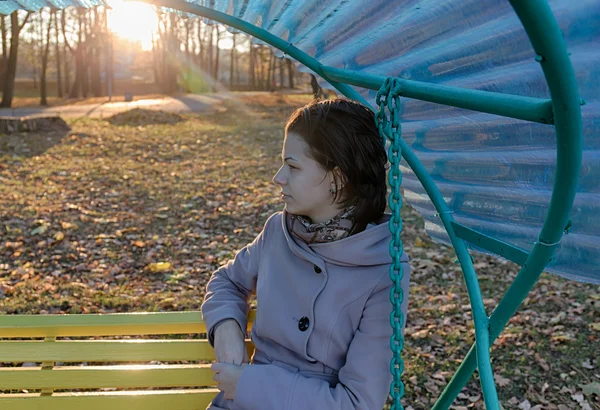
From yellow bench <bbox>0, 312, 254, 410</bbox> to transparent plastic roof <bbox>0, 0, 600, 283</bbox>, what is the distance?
3.42ft

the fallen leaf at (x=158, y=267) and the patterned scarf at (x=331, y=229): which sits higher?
the patterned scarf at (x=331, y=229)

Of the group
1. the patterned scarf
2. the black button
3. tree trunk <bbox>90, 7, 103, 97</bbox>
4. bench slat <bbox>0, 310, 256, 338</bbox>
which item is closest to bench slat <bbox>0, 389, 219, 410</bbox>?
bench slat <bbox>0, 310, 256, 338</bbox>

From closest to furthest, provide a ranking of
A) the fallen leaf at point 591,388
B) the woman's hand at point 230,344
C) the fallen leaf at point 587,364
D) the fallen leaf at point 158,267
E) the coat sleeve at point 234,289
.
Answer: the woman's hand at point 230,344 → the coat sleeve at point 234,289 → the fallen leaf at point 591,388 → the fallen leaf at point 587,364 → the fallen leaf at point 158,267

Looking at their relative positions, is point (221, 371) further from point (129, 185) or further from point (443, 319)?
point (129, 185)

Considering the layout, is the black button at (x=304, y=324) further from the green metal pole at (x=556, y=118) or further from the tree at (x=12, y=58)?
the tree at (x=12, y=58)

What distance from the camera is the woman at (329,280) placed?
201 centimetres

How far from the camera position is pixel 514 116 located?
5.15 feet

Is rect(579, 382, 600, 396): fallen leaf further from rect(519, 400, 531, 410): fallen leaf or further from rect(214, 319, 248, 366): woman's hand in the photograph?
rect(214, 319, 248, 366): woman's hand

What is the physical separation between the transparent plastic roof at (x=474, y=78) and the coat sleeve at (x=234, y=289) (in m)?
0.80

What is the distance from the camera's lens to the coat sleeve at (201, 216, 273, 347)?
243cm

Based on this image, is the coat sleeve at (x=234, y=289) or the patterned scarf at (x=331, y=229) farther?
the coat sleeve at (x=234, y=289)

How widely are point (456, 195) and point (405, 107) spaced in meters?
0.42

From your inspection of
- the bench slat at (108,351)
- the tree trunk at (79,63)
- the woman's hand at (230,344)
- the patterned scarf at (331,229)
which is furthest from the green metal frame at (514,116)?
the tree trunk at (79,63)

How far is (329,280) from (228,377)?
1.60ft
